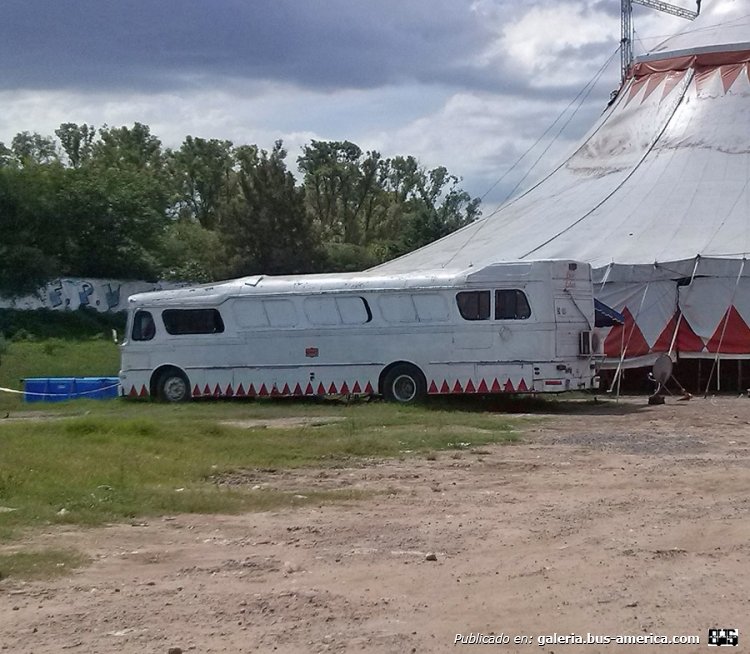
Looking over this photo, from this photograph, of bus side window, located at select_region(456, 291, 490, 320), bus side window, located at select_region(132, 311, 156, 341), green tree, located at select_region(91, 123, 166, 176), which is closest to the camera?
bus side window, located at select_region(456, 291, 490, 320)

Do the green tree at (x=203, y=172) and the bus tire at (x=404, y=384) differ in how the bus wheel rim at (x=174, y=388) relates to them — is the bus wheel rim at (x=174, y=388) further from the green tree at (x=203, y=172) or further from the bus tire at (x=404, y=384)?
→ the green tree at (x=203, y=172)

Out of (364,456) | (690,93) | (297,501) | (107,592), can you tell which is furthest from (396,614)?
(690,93)

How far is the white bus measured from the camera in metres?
20.5

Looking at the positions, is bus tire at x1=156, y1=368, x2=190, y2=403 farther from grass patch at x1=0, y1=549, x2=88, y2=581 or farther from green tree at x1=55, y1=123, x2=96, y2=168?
green tree at x1=55, y1=123, x2=96, y2=168

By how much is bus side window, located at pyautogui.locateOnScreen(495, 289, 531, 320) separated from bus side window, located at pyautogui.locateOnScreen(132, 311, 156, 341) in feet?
23.0

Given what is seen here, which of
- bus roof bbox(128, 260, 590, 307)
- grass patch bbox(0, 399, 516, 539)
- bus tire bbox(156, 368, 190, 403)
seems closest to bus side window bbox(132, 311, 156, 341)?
bus roof bbox(128, 260, 590, 307)

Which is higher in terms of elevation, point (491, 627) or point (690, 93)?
point (690, 93)

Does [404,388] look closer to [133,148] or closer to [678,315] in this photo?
[678,315]

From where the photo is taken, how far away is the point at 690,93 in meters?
30.7

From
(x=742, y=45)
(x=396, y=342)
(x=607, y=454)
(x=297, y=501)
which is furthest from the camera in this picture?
(x=742, y=45)

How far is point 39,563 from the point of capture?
795 cm

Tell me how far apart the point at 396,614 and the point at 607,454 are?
307 inches

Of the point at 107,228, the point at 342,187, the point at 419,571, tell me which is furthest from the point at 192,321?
the point at 342,187

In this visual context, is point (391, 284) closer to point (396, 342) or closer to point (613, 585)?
point (396, 342)
